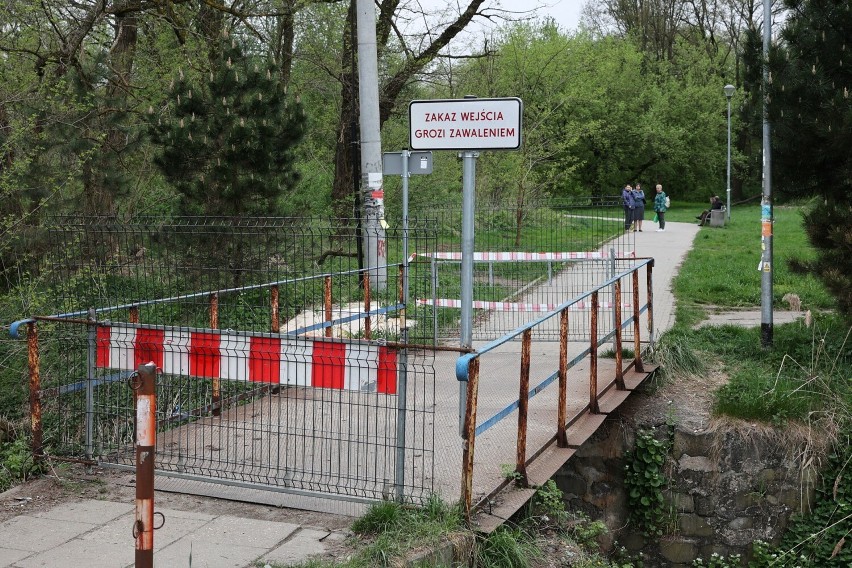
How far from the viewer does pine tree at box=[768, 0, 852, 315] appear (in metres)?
10.0

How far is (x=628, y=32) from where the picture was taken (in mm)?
59438

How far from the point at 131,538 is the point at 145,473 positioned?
170cm

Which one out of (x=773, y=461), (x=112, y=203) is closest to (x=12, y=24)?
(x=112, y=203)

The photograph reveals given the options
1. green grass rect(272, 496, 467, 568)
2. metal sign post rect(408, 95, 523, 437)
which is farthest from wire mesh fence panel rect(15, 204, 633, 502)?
metal sign post rect(408, 95, 523, 437)

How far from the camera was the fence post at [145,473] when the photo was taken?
414 centimetres

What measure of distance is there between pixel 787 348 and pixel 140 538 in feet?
28.3

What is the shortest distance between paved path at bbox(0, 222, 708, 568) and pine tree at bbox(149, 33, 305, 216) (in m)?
6.70

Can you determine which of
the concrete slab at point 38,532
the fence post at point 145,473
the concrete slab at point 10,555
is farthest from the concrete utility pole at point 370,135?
the fence post at point 145,473

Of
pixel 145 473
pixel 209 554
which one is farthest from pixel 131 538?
pixel 145 473

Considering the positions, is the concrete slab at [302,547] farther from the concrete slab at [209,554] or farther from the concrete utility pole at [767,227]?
the concrete utility pole at [767,227]

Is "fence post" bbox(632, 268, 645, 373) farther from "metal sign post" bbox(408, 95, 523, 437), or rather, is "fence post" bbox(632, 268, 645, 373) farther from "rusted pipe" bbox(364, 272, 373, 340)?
"metal sign post" bbox(408, 95, 523, 437)

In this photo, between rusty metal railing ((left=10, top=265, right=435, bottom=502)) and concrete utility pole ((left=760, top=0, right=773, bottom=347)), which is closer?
rusty metal railing ((left=10, top=265, right=435, bottom=502))

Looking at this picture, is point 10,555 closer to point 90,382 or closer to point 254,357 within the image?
point 90,382

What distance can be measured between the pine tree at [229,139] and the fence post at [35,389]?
5.89 meters
